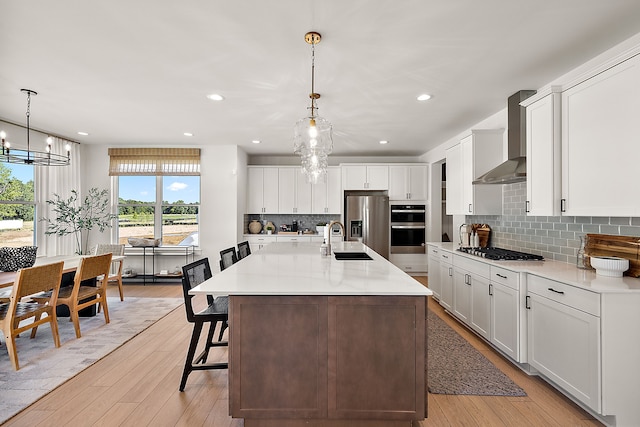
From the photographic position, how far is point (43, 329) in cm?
365

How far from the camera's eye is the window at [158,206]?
6168 mm

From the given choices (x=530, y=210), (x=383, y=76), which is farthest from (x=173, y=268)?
(x=530, y=210)

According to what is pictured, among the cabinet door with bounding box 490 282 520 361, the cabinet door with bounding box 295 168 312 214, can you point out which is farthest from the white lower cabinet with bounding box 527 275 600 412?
the cabinet door with bounding box 295 168 312 214

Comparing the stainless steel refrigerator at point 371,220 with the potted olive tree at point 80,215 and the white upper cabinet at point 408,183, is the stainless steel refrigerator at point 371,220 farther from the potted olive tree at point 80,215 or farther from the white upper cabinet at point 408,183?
the potted olive tree at point 80,215

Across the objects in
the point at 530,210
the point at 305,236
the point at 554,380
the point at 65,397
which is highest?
the point at 530,210

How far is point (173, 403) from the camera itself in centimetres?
225

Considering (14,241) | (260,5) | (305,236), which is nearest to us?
(260,5)

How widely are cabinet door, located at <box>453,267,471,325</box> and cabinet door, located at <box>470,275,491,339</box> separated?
9 centimetres

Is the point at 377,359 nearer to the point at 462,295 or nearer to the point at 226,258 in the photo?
the point at 226,258

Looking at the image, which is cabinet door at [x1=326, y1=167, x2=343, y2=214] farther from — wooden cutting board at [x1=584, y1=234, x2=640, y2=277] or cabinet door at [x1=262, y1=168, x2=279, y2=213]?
wooden cutting board at [x1=584, y1=234, x2=640, y2=277]

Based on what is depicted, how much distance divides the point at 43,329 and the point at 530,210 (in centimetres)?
516

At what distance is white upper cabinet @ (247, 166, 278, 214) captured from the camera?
22.0ft

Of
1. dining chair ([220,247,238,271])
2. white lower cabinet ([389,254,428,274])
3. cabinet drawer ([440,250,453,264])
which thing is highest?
dining chair ([220,247,238,271])

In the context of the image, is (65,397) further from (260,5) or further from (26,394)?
(260,5)
